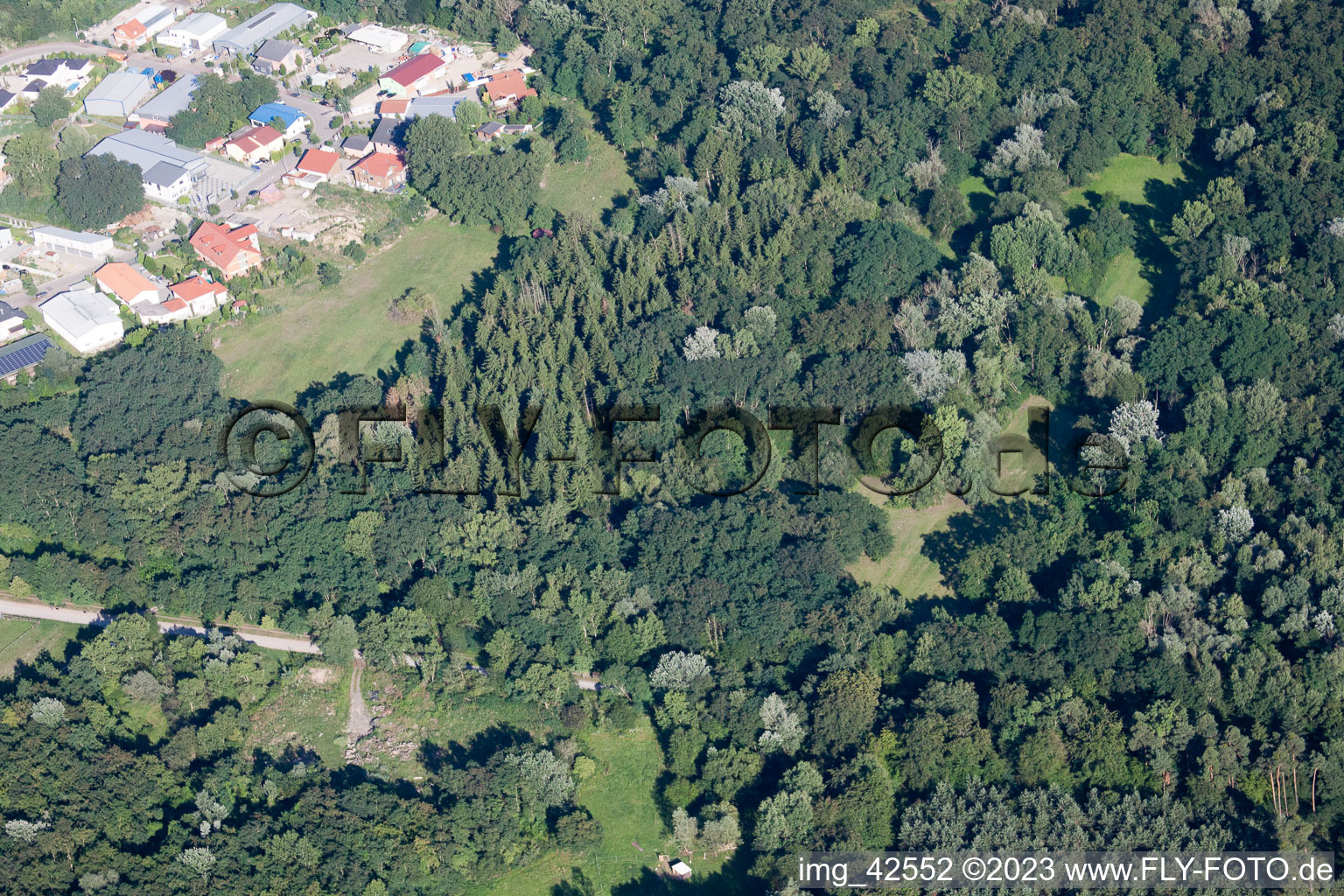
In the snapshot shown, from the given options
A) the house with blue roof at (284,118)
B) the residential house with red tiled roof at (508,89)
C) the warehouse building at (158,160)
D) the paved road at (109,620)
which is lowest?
the paved road at (109,620)

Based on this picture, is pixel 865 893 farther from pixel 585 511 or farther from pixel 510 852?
pixel 585 511

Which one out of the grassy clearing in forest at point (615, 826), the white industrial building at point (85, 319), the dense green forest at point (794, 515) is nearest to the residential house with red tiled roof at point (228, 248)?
the white industrial building at point (85, 319)

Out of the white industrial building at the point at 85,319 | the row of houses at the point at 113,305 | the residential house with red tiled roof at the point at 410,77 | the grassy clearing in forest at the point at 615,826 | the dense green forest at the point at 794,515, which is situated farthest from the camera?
the residential house with red tiled roof at the point at 410,77

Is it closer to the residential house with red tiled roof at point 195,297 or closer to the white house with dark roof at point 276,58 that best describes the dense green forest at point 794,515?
the residential house with red tiled roof at point 195,297

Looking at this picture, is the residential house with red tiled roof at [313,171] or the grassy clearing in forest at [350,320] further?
the residential house with red tiled roof at [313,171]

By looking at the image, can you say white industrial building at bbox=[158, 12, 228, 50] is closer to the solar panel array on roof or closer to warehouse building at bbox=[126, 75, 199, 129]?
warehouse building at bbox=[126, 75, 199, 129]

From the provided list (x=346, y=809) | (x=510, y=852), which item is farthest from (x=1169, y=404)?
(x=346, y=809)

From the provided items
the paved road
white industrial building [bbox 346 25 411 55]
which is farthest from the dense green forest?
white industrial building [bbox 346 25 411 55]

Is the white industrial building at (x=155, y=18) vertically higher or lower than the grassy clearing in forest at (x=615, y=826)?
higher
